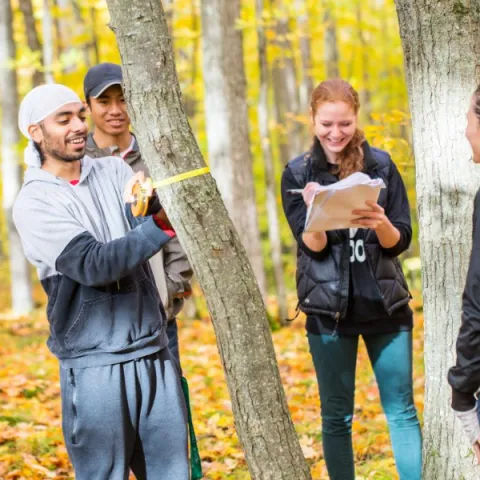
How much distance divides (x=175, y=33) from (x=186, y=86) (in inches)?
41.8

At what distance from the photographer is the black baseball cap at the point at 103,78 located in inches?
160

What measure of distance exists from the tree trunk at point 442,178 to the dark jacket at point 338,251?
370 millimetres

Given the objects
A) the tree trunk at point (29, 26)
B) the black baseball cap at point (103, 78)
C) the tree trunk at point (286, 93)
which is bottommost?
the black baseball cap at point (103, 78)

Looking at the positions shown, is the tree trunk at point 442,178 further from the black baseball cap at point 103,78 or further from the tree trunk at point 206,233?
the black baseball cap at point 103,78

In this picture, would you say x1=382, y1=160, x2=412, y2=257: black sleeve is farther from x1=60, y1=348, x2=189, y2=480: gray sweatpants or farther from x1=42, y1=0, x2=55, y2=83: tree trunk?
x1=42, y1=0, x2=55, y2=83: tree trunk

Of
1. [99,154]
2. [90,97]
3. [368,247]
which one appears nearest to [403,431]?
[368,247]

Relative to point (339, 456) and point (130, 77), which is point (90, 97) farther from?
point (339, 456)

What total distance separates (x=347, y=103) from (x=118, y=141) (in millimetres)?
1344

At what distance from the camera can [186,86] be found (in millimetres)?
13688

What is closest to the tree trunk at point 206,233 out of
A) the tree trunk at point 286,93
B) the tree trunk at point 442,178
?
the tree trunk at point 442,178

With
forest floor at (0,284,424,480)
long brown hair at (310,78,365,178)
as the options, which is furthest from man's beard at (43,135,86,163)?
forest floor at (0,284,424,480)

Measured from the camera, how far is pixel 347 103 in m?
3.61

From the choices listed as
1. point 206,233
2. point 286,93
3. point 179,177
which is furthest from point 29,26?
point 206,233

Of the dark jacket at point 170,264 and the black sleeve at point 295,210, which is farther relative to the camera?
the dark jacket at point 170,264
